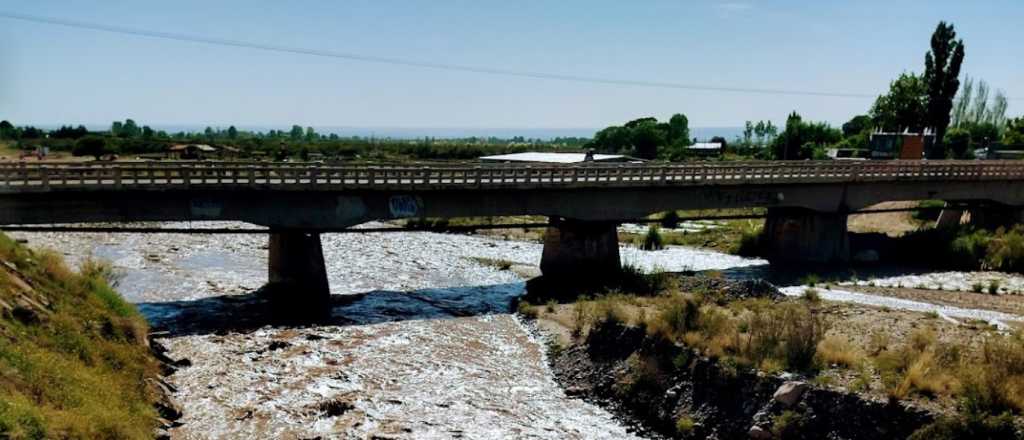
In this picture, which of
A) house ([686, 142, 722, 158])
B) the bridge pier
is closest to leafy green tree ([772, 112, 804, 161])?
house ([686, 142, 722, 158])

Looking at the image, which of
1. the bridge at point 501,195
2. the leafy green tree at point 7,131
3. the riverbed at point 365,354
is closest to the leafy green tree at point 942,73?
the bridge at point 501,195

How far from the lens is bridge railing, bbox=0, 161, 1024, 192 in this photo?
32000mm

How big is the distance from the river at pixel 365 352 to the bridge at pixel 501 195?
13.3 ft

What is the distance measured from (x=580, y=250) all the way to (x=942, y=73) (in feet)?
220

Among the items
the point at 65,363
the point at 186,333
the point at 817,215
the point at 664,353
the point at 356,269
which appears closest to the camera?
the point at 65,363

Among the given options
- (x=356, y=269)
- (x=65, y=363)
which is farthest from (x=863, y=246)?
(x=65, y=363)

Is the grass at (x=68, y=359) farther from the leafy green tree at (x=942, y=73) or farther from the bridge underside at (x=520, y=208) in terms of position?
the leafy green tree at (x=942, y=73)

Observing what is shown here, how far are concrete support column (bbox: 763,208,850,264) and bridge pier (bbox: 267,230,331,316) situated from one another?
107 feet

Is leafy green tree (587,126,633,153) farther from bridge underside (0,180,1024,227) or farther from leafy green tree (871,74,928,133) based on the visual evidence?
bridge underside (0,180,1024,227)

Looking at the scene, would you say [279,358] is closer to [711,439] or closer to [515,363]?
[515,363]

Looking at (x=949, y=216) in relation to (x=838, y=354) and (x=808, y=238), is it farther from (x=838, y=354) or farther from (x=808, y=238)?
(x=838, y=354)

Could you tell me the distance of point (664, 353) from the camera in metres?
23.4

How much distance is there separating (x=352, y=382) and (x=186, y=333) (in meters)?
9.05

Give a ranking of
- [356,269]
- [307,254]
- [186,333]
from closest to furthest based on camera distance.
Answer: [186,333] → [307,254] → [356,269]
